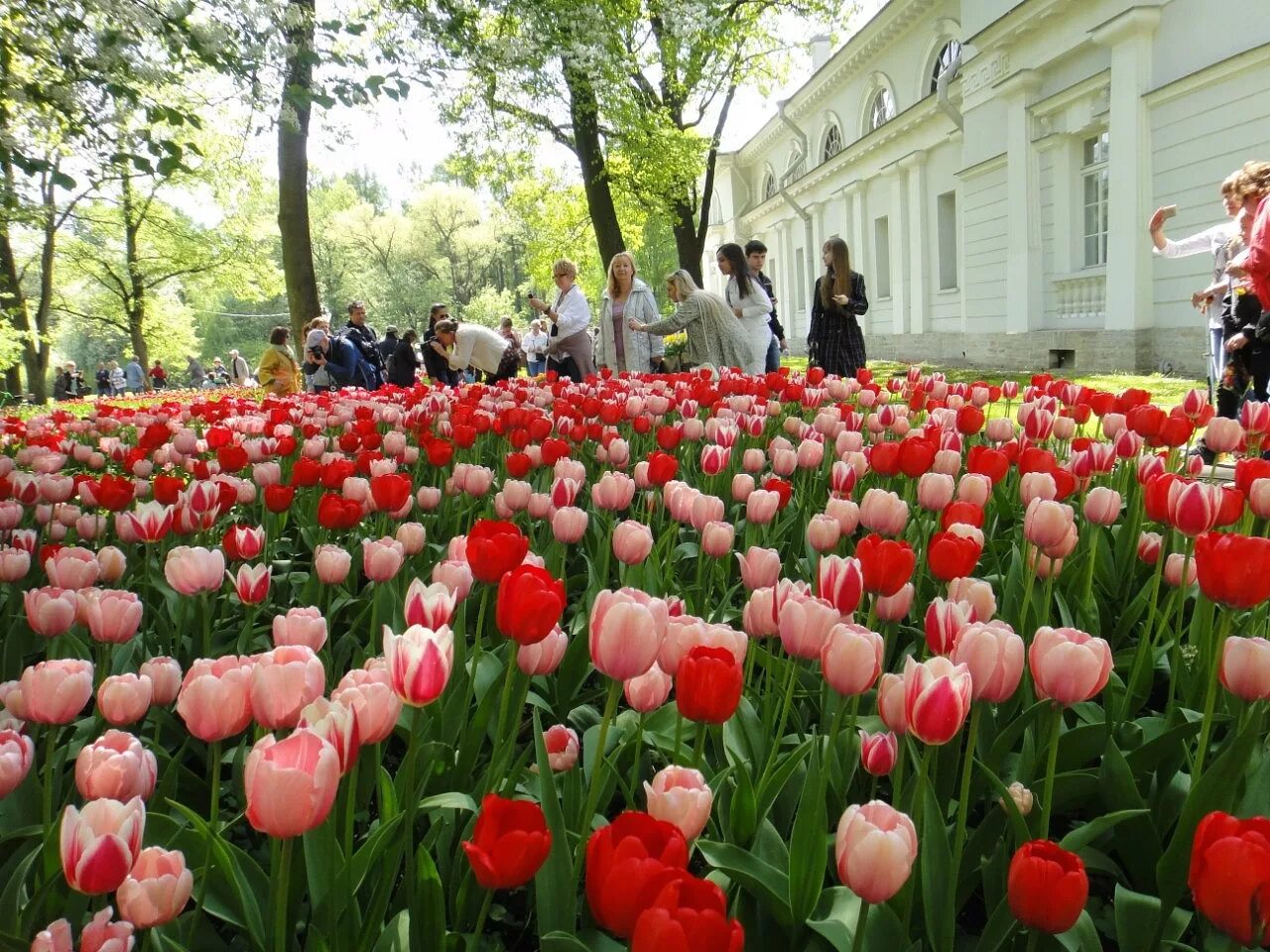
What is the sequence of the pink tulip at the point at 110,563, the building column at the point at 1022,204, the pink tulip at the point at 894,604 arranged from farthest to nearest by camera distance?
the building column at the point at 1022,204
the pink tulip at the point at 110,563
the pink tulip at the point at 894,604

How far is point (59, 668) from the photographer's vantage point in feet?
3.87

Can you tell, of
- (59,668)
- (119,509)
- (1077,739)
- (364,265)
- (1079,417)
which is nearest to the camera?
(59,668)

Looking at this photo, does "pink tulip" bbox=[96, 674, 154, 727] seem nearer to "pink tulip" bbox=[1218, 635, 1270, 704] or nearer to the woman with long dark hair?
"pink tulip" bbox=[1218, 635, 1270, 704]

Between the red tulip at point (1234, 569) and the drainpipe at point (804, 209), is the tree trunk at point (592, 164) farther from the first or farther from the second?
the drainpipe at point (804, 209)

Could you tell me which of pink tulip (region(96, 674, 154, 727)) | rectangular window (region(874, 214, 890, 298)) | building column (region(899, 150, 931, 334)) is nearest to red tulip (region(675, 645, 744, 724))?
pink tulip (region(96, 674, 154, 727))

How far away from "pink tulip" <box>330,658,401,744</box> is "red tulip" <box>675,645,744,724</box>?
0.32 m

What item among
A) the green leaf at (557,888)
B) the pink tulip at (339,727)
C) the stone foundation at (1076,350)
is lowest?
the stone foundation at (1076,350)

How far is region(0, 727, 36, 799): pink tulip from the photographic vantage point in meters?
1.08

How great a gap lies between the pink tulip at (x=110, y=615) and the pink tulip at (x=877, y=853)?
3.82 ft

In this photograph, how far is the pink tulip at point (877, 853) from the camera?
89 centimetres

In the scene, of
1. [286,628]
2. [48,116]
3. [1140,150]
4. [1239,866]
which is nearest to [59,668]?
[286,628]

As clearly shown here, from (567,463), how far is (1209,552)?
1569 millimetres

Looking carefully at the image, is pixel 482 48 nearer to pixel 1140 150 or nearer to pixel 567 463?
pixel 567 463

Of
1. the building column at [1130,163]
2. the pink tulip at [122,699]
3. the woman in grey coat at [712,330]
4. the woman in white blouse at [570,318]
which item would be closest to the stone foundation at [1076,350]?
the building column at [1130,163]
